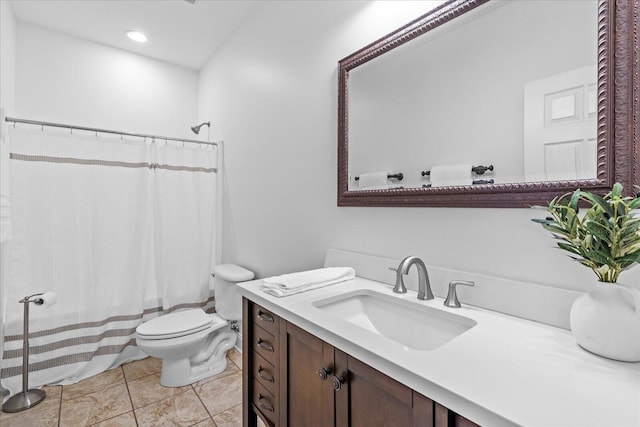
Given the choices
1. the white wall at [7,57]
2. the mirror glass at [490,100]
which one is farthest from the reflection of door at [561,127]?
the white wall at [7,57]

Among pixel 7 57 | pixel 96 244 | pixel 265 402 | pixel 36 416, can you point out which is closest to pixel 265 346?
pixel 265 402

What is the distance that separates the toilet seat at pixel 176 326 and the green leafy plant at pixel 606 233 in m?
2.04

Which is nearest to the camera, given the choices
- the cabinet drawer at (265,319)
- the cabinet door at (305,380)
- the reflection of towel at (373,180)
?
the cabinet door at (305,380)

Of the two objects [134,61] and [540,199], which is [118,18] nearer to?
[134,61]

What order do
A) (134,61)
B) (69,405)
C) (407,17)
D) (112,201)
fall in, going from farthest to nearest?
1. (134,61)
2. (112,201)
3. (69,405)
4. (407,17)

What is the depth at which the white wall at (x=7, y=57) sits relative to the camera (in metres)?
1.99

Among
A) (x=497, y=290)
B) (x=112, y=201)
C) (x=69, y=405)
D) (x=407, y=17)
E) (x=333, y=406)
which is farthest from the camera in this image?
(x=112, y=201)

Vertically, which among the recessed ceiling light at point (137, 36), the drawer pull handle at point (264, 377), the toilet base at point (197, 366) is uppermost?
the recessed ceiling light at point (137, 36)

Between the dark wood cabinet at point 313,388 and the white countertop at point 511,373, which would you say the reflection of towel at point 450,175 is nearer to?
the white countertop at point 511,373

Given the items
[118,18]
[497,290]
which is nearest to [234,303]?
[497,290]

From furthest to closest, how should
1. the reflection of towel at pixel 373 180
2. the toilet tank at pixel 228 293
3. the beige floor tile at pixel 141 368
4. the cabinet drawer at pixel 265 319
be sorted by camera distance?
the toilet tank at pixel 228 293 < the beige floor tile at pixel 141 368 < the reflection of towel at pixel 373 180 < the cabinet drawer at pixel 265 319

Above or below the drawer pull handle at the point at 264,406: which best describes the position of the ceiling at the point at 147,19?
above

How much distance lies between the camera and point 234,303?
235 centimetres

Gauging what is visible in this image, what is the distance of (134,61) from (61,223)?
1.77m
